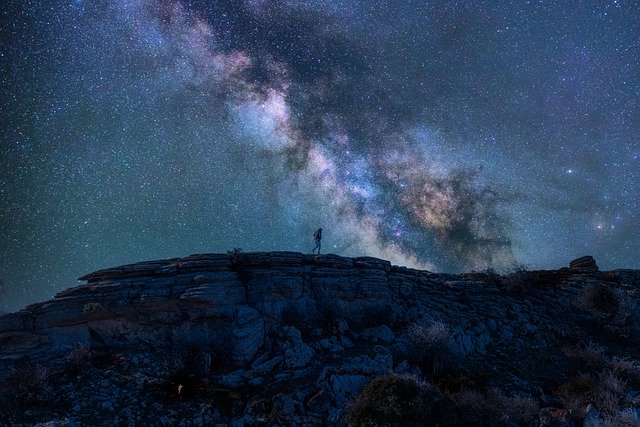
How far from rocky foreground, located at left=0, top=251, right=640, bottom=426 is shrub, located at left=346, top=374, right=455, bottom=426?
0.05m

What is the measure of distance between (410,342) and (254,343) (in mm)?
7969

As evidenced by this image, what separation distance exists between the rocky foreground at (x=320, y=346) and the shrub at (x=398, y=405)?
5 cm

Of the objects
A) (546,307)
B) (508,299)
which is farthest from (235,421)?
(546,307)

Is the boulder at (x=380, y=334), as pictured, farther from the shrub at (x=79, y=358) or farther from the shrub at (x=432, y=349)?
the shrub at (x=79, y=358)

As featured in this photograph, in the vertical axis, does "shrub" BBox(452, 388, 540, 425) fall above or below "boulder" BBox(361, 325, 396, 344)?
below

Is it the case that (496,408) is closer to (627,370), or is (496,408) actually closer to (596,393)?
(596,393)

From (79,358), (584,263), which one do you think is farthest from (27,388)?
(584,263)

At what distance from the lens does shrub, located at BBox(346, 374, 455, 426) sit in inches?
493

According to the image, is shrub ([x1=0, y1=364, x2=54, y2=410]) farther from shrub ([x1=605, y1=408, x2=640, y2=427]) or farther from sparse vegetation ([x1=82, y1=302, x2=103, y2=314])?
shrub ([x1=605, y1=408, x2=640, y2=427])

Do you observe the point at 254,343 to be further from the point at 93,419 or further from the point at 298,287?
the point at 93,419

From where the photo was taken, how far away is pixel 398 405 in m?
12.7

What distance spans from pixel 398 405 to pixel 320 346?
6.38m

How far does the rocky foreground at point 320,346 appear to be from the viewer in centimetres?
1344

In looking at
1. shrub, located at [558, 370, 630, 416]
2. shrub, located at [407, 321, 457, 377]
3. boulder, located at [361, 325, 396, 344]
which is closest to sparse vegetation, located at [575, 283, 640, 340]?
shrub, located at [558, 370, 630, 416]
